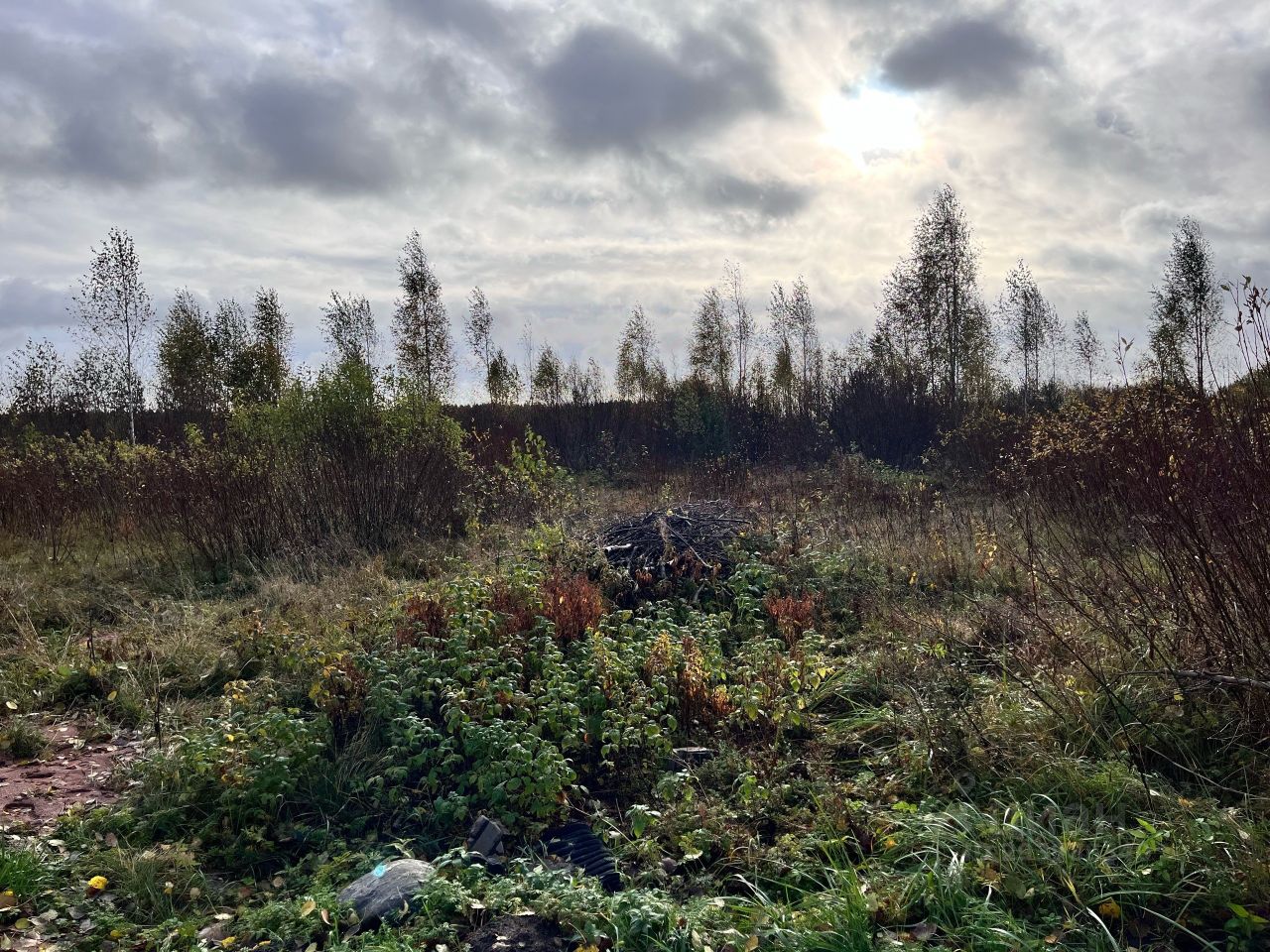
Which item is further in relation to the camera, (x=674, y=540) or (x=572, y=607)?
(x=674, y=540)

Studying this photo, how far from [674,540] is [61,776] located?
15.3ft

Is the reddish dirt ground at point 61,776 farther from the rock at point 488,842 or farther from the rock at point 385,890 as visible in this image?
the rock at point 488,842

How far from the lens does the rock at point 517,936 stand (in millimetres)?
2795

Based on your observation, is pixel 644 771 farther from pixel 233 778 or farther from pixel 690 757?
pixel 233 778

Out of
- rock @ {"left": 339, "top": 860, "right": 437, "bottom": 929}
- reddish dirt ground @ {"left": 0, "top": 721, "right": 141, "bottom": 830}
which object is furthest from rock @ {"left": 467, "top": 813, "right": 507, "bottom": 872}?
reddish dirt ground @ {"left": 0, "top": 721, "right": 141, "bottom": 830}

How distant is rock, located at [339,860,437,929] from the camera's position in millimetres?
3107

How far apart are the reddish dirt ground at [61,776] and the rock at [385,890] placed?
1.72 m

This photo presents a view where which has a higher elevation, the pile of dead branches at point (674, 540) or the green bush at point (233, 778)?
the pile of dead branches at point (674, 540)

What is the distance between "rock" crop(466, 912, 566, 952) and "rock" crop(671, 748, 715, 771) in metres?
1.43

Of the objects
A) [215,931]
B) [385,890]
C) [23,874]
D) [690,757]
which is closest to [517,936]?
[385,890]

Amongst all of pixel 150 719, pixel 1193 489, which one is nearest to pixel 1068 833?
pixel 1193 489

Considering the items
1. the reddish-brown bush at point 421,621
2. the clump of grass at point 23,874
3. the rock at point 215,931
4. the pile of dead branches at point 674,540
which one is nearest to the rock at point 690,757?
the reddish-brown bush at point 421,621

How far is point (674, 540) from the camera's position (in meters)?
7.53

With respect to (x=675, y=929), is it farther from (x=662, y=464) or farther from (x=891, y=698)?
(x=662, y=464)
